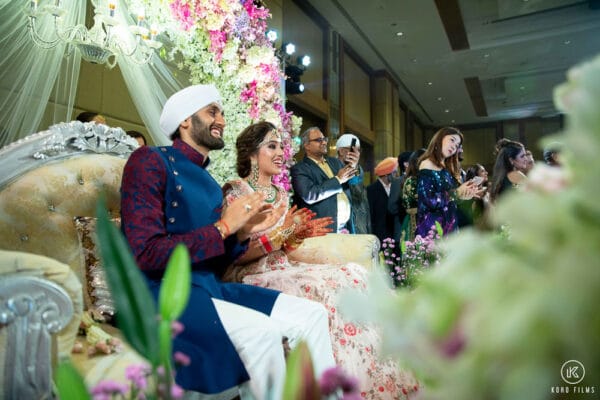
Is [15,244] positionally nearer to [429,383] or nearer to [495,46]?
[429,383]

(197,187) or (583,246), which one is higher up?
(197,187)

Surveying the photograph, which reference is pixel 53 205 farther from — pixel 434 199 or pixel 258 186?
pixel 434 199

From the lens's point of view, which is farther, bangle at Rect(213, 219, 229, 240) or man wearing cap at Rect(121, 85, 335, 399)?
bangle at Rect(213, 219, 229, 240)

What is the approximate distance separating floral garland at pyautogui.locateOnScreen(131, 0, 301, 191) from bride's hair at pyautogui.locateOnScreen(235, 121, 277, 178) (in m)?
0.95

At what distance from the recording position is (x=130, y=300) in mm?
320

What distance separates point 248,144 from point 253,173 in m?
0.16

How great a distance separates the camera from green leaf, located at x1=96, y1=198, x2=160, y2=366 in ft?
1.05

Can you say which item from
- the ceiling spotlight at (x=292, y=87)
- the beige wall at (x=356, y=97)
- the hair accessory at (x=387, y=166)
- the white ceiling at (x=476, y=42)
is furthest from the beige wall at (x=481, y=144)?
the hair accessory at (x=387, y=166)

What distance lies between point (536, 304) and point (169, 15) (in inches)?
129

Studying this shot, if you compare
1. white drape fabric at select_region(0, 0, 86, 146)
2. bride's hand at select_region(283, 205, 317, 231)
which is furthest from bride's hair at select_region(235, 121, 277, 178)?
white drape fabric at select_region(0, 0, 86, 146)

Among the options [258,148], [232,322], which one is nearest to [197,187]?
[232,322]

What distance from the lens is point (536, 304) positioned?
228 millimetres

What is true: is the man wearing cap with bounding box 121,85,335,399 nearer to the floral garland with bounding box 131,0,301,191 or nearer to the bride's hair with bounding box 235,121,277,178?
the bride's hair with bounding box 235,121,277,178

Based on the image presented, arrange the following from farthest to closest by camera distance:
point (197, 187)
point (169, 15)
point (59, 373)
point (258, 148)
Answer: point (169, 15) < point (258, 148) < point (197, 187) < point (59, 373)
